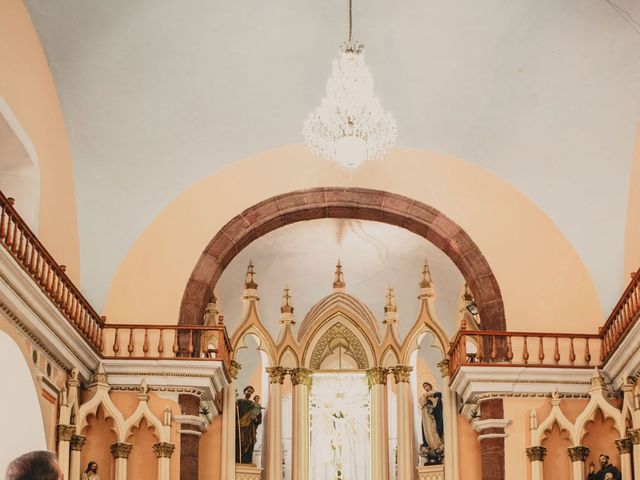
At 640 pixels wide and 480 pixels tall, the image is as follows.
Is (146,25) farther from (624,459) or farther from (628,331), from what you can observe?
(624,459)

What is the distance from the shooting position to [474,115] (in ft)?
48.0

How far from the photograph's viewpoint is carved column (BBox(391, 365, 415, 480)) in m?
16.6

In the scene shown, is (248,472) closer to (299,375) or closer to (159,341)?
(299,375)

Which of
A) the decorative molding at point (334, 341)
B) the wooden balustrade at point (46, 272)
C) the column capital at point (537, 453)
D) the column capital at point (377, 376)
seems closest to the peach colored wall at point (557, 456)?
the column capital at point (537, 453)

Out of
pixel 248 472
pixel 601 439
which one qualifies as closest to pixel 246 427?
pixel 248 472

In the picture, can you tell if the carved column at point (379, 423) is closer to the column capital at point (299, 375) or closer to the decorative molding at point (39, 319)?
the column capital at point (299, 375)

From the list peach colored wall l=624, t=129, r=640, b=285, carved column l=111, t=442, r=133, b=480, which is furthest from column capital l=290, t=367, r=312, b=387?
peach colored wall l=624, t=129, r=640, b=285

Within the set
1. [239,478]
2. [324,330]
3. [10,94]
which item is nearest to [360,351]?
[324,330]

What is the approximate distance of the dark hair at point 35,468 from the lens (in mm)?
3264

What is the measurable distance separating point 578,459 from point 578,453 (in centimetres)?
8

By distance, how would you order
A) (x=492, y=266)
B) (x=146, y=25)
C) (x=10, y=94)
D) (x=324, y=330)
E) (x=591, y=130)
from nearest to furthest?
(x=10, y=94) → (x=146, y=25) → (x=591, y=130) → (x=492, y=266) → (x=324, y=330)

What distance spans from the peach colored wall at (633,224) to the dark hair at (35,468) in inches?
470

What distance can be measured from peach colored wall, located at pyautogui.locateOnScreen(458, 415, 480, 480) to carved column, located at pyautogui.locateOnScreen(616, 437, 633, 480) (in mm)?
2239

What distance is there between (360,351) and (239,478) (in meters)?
3.14
